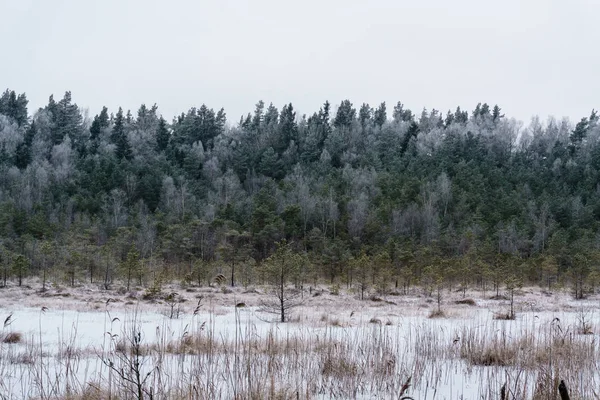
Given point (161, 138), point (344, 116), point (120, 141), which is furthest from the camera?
point (344, 116)

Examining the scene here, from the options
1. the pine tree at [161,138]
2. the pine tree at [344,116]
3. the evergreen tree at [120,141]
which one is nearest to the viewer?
the evergreen tree at [120,141]

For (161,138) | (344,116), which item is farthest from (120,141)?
(344,116)

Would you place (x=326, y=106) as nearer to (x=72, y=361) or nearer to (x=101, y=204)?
(x=101, y=204)

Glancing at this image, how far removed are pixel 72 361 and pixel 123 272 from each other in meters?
24.5

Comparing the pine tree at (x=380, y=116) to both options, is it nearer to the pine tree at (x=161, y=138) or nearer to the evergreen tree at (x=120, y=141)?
the pine tree at (x=161, y=138)

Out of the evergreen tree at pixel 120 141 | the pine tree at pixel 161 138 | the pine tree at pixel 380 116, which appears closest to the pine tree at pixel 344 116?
the pine tree at pixel 380 116

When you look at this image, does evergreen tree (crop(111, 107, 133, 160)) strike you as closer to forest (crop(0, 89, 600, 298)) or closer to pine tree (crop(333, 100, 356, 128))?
forest (crop(0, 89, 600, 298))

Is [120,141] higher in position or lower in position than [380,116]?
lower

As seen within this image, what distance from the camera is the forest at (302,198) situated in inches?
1298

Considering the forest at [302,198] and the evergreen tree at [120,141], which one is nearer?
the forest at [302,198]

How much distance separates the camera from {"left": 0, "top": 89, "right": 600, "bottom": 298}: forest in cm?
3297

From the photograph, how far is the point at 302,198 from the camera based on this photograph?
61.3 m

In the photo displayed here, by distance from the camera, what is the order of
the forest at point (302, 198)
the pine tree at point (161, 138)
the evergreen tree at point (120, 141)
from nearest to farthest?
the forest at point (302, 198), the evergreen tree at point (120, 141), the pine tree at point (161, 138)

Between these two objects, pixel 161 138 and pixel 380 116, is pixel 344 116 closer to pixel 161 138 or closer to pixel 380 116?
pixel 380 116
